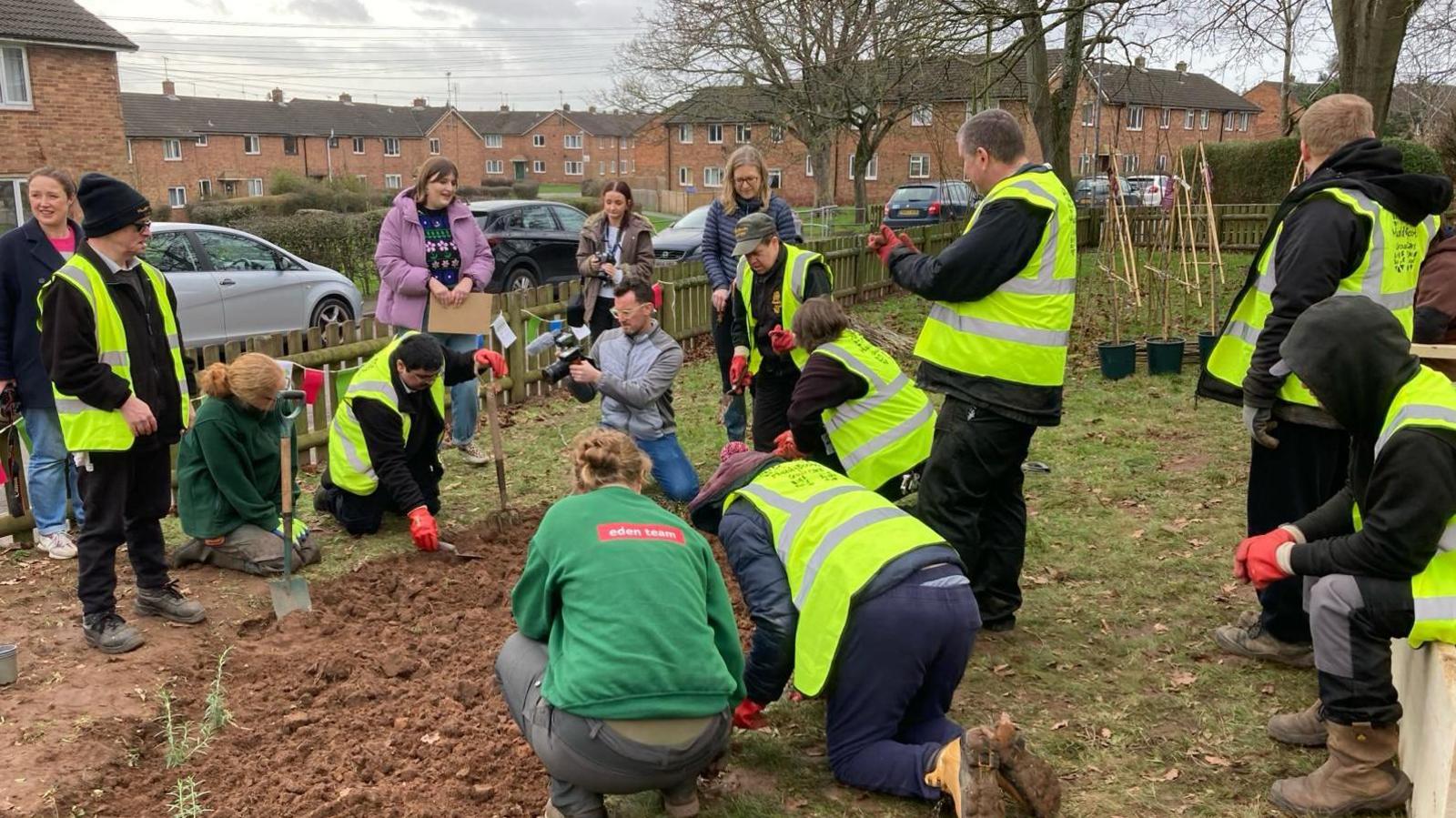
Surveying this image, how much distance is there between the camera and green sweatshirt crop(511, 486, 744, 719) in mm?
2740

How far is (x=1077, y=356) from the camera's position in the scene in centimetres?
1102

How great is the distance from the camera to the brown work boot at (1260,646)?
399 centimetres

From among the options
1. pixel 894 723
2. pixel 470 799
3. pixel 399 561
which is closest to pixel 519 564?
pixel 399 561

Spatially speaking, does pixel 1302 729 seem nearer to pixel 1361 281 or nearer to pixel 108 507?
pixel 1361 281

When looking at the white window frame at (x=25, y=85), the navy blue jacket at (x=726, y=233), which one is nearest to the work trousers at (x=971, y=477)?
the navy blue jacket at (x=726, y=233)

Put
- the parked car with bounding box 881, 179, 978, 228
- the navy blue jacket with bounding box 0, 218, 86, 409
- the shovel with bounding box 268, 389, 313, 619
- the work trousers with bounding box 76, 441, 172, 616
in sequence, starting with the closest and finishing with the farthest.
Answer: the work trousers with bounding box 76, 441, 172, 616 → the shovel with bounding box 268, 389, 313, 619 → the navy blue jacket with bounding box 0, 218, 86, 409 → the parked car with bounding box 881, 179, 978, 228

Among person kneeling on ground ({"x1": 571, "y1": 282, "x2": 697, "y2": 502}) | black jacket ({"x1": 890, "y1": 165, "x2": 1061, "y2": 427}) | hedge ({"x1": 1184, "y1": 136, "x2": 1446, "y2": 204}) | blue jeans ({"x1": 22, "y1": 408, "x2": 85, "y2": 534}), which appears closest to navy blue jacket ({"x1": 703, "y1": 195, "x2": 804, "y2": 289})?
person kneeling on ground ({"x1": 571, "y1": 282, "x2": 697, "y2": 502})

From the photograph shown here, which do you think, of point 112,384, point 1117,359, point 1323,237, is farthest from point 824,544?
point 1117,359

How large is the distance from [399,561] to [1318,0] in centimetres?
1265

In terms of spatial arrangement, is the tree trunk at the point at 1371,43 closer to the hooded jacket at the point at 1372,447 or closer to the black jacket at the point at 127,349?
the hooded jacket at the point at 1372,447

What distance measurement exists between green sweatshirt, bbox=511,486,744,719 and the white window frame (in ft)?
71.5

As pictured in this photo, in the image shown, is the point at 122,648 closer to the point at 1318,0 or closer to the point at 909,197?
the point at 1318,0

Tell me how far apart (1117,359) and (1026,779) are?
7584 mm

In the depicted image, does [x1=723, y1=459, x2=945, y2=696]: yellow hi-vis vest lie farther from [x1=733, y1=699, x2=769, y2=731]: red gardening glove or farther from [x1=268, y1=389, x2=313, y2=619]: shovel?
[x1=268, y1=389, x2=313, y2=619]: shovel
